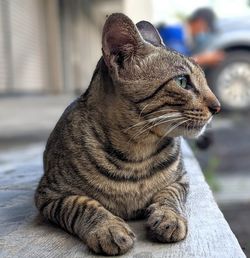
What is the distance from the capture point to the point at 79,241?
2449mm

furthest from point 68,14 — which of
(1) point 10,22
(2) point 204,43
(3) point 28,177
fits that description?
(3) point 28,177

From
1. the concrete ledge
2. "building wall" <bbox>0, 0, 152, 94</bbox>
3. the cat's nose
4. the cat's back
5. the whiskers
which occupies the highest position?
the cat's nose

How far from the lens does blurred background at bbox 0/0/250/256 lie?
579 cm

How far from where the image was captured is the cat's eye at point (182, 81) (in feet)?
8.55

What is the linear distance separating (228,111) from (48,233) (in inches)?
A: 305

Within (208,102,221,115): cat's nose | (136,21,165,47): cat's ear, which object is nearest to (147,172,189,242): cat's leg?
(208,102,221,115): cat's nose

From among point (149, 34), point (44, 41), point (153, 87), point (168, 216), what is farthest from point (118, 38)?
point (44, 41)

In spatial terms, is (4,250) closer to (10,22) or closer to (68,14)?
(10,22)

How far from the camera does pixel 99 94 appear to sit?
2.73 metres

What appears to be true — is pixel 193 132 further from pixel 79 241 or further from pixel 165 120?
pixel 79 241

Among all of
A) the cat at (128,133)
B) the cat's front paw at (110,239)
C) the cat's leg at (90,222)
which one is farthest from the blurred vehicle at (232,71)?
the cat's front paw at (110,239)

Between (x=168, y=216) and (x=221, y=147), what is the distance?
5393 mm

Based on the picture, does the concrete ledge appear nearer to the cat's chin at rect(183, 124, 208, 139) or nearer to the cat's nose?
the cat's chin at rect(183, 124, 208, 139)

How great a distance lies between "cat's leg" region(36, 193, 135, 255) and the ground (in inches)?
34.8
